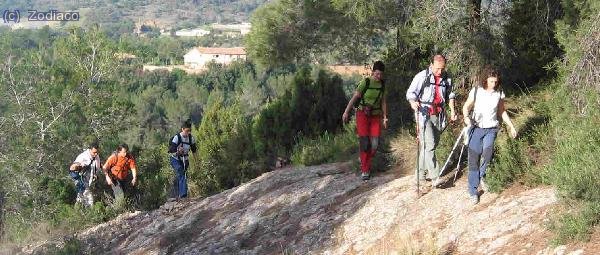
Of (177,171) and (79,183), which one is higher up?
(177,171)

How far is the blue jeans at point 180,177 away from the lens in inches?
381

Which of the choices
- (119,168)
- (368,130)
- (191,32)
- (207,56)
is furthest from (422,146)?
(191,32)

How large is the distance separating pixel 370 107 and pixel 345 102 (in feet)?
20.5

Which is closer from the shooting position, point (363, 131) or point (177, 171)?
point (363, 131)

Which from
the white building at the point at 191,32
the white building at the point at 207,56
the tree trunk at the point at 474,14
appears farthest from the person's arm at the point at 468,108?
the white building at the point at 191,32

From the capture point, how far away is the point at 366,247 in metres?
5.82

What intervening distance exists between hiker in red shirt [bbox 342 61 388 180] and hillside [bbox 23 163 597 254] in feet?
1.77

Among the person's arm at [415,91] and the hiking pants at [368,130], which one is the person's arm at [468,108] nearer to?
the person's arm at [415,91]

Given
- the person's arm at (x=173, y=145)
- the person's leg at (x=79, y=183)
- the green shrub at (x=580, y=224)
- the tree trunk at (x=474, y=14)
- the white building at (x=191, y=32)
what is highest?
the tree trunk at (x=474, y=14)

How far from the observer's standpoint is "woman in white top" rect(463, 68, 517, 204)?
5.65 m

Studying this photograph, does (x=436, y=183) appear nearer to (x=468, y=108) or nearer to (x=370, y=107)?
(x=468, y=108)

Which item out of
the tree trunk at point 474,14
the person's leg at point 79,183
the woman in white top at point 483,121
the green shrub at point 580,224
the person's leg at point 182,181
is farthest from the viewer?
the person's leg at point 79,183

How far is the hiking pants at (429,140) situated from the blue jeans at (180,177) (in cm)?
437

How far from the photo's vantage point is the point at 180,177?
9.93m
